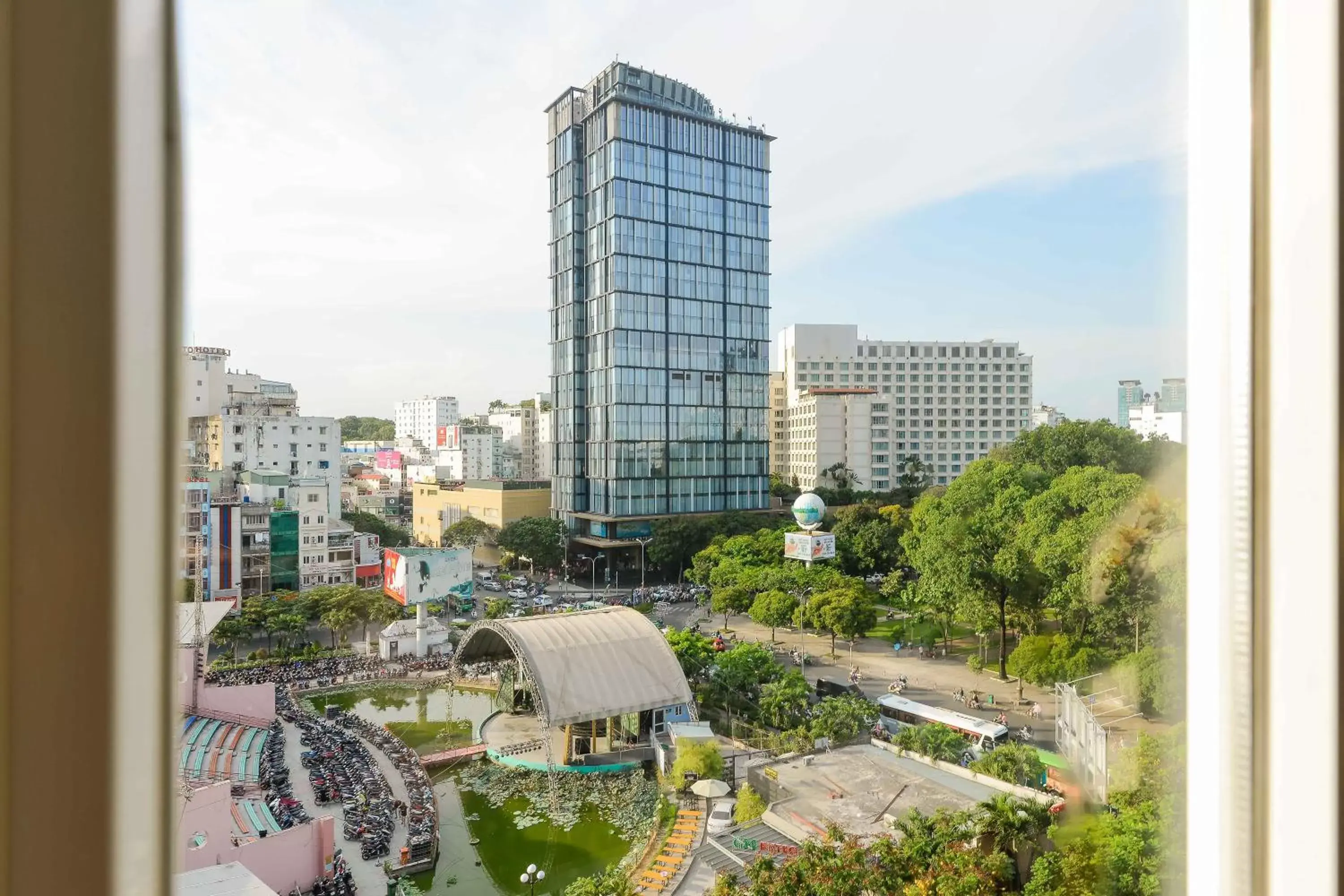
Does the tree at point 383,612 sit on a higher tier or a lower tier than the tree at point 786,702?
higher

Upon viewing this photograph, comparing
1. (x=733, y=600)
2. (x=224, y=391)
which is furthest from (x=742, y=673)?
(x=224, y=391)

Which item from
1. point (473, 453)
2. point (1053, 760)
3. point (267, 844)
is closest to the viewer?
point (1053, 760)

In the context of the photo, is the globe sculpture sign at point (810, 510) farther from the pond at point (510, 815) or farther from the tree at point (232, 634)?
the tree at point (232, 634)

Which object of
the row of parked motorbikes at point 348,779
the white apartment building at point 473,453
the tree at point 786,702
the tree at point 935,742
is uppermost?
the white apartment building at point 473,453

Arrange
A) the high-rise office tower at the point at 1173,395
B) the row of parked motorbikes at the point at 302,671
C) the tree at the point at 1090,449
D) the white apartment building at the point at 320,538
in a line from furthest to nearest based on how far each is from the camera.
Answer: the row of parked motorbikes at the point at 302,671 → the white apartment building at the point at 320,538 → the tree at the point at 1090,449 → the high-rise office tower at the point at 1173,395

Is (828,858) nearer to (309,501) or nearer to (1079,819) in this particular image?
(1079,819)

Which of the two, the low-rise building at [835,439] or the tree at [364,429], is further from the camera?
the low-rise building at [835,439]

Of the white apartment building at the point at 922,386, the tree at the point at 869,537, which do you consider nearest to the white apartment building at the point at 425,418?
the white apartment building at the point at 922,386

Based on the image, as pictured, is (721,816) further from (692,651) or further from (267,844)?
(692,651)

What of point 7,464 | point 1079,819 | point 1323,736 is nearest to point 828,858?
point 1079,819
